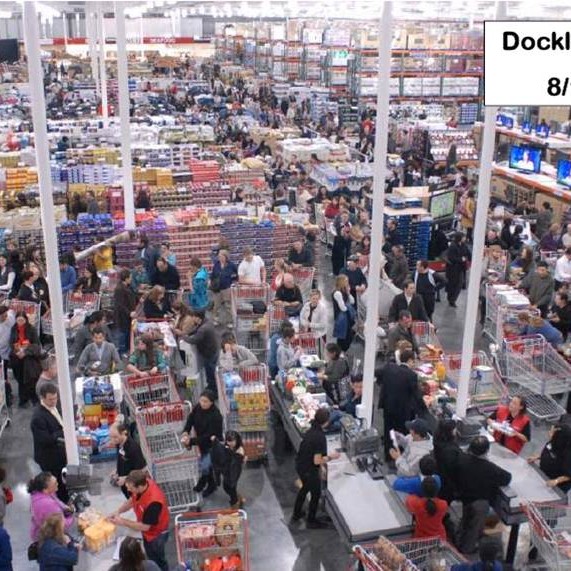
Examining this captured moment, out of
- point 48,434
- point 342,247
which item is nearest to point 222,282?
point 342,247

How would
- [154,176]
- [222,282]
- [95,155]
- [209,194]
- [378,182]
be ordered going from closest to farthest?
[378,182], [222,282], [209,194], [154,176], [95,155]

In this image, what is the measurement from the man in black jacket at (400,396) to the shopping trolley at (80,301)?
18.0ft

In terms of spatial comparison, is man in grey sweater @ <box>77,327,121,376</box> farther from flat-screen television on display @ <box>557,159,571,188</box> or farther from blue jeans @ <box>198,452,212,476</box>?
flat-screen television on display @ <box>557,159,571,188</box>

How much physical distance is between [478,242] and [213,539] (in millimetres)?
3759

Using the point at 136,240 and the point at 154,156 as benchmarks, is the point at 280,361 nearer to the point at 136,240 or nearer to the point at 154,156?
the point at 136,240

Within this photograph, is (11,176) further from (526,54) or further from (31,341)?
(526,54)

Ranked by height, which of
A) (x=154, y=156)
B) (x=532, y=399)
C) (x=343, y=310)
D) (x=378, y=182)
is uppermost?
(x=378, y=182)

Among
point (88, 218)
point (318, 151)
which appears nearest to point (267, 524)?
point (88, 218)

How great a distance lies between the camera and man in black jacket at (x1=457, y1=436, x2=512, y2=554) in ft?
23.2

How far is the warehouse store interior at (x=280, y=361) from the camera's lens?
6.79m

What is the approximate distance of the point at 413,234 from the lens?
1564 cm

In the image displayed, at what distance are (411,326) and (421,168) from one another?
1357 cm

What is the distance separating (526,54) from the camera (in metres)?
5.49

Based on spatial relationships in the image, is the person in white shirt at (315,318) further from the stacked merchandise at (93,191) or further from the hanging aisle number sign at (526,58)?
the stacked merchandise at (93,191)
